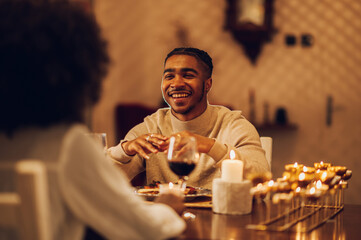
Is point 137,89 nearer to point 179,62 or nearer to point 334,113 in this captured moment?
point 334,113

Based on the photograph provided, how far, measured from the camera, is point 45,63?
69 cm

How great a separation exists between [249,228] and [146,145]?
1.98ft

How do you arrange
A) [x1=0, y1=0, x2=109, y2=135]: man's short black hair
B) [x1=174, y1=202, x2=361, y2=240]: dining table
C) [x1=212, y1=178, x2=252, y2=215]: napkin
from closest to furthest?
[x1=0, y1=0, x2=109, y2=135]: man's short black hair → [x1=174, y1=202, x2=361, y2=240]: dining table → [x1=212, y1=178, x2=252, y2=215]: napkin

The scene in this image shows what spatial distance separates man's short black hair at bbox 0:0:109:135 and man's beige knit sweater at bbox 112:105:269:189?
89cm

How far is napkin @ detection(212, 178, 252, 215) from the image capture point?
1.14 m

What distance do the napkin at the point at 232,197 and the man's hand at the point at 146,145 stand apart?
1.21ft

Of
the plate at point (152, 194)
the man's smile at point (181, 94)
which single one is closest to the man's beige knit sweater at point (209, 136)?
the man's smile at point (181, 94)

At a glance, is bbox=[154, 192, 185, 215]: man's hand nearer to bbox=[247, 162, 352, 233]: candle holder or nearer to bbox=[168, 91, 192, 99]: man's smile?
bbox=[247, 162, 352, 233]: candle holder

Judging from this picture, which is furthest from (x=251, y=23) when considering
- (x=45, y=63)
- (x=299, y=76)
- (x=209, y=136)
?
(x=45, y=63)

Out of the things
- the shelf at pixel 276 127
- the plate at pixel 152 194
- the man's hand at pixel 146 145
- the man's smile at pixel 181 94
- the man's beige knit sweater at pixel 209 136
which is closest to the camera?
the plate at pixel 152 194

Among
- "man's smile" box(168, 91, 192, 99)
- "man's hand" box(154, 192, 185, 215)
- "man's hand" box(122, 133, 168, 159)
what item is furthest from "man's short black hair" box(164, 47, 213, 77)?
"man's hand" box(154, 192, 185, 215)

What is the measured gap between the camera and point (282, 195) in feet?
3.29

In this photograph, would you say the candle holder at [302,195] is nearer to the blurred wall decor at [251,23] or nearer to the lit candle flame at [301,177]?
the lit candle flame at [301,177]

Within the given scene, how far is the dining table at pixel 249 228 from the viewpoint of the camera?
0.95 m
